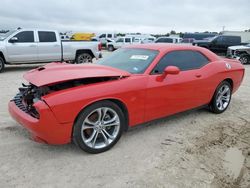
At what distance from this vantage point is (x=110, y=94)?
3.65 meters

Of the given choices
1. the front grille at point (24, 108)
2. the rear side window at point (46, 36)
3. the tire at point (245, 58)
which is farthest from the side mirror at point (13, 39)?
the tire at point (245, 58)

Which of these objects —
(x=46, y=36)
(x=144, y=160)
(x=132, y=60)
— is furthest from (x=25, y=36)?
(x=144, y=160)

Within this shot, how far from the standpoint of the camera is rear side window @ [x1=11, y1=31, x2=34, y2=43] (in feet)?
36.3

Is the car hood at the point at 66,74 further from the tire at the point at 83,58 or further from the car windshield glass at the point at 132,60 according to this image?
the tire at the point at 83,58

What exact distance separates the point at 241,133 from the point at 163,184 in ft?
7.39

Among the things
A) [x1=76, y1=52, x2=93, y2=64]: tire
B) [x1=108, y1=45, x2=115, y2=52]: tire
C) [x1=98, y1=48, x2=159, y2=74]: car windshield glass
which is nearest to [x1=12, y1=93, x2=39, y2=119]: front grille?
[x1=98, y1=48, x2=159, y2=74]: car windshield glass

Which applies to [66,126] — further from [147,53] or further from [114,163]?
[147,53]

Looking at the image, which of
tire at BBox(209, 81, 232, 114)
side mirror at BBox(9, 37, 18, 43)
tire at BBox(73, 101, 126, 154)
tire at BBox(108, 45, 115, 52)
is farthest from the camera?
tire at BBox(108, 45, 115, 52)

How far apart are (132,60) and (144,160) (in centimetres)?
173

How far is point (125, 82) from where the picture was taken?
3.87m

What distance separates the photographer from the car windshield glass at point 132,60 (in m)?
4.27

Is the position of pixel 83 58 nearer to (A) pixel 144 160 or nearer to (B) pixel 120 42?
(A) pixel 144 160

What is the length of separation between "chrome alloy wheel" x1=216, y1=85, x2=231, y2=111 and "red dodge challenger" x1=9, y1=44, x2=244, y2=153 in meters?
0.44

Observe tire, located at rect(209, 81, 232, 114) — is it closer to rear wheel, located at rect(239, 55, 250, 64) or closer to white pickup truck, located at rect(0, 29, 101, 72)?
white pickup truck, located at rect(0, 29, 101, 72)
